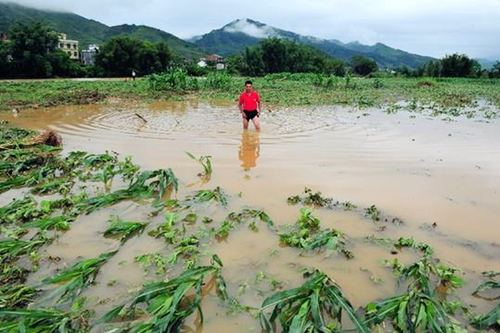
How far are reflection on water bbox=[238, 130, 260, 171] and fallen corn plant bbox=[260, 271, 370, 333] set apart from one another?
352cm

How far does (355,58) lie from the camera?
87.9 metres

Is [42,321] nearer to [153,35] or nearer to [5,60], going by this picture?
[5,60]

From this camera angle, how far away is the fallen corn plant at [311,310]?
2367 millimetres

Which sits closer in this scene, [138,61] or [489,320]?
[489,320]

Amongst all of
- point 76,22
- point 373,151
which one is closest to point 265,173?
point 373,151

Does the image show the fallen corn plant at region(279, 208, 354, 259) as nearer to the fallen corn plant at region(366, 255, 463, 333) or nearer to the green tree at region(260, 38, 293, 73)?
the fallen corn plant at region(366, 255, 463, 333)

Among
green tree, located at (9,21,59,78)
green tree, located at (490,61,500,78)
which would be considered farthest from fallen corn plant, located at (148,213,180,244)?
green tree, located at (490,61,500,78)

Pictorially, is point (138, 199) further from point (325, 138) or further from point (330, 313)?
point (325, 138)

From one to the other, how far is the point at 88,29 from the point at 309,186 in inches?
6513

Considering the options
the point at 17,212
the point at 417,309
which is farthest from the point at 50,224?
the point at 417,309

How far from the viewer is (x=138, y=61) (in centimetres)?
5412

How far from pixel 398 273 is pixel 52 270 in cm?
299

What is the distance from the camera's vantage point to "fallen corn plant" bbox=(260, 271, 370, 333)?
93.2 inches

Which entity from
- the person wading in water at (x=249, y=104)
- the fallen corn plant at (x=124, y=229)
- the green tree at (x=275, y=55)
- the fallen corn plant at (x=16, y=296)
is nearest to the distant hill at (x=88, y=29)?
the green tree at (x=275, y=55)
